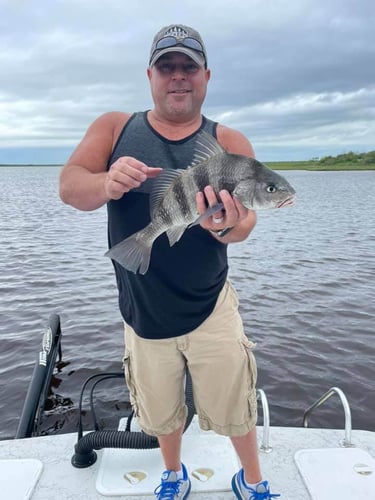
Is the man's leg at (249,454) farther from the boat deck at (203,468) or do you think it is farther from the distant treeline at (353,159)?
the distant treeline at (353,159)

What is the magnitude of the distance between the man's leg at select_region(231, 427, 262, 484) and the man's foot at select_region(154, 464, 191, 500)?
0.51 meters

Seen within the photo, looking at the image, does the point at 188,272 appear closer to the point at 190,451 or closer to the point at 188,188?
the point at 188,188

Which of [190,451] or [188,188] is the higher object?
[188,188]

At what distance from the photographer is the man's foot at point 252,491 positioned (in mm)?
3371

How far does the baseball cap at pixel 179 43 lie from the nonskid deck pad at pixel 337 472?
3402 millimetres

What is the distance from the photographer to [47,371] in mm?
5840

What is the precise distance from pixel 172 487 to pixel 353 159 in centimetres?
12793

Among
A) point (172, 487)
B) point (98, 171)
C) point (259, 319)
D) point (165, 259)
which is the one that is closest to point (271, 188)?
point (165, 259)

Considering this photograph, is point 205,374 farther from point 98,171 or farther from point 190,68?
point 190,68

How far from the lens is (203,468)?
3.88m

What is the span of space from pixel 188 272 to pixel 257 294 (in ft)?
28.7

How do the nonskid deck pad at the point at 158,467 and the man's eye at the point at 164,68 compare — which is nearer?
the man's eye at the point at 164,68

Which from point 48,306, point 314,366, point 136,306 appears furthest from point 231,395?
point 48,306

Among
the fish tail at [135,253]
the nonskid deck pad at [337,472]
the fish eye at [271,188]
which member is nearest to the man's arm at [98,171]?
the fish tail at [135,253]
